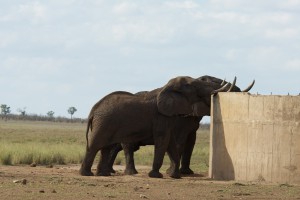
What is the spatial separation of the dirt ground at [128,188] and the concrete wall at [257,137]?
365mm

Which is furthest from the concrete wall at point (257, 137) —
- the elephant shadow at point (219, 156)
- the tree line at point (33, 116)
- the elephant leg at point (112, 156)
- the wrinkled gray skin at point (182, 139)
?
the tree line at point (33, 116)

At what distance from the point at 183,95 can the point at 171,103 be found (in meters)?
0.47

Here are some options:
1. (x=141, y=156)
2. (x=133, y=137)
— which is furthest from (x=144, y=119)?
(x=141, y=156)

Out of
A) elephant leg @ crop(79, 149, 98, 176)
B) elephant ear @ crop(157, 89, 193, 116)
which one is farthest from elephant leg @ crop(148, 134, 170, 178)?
elephant leg @ crop(79, 149, 98, 176)

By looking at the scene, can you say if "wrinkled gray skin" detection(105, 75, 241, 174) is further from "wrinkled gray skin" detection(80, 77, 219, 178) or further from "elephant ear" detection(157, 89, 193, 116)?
"elephant ear" detection(157, 89, 193, 116)

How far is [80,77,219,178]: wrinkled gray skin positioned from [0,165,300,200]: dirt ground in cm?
68

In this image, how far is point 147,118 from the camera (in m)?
22.3

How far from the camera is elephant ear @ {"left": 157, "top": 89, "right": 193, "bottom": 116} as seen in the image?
2217cm

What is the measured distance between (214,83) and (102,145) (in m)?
3.36

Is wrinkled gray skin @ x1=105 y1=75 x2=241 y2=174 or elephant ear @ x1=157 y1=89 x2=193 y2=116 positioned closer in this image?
elephant ear @ x1=157 y1=89 x2=193 y2=116

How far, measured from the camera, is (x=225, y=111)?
21.1 meters

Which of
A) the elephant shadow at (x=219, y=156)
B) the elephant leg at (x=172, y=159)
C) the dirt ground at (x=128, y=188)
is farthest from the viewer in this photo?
the elephant leg at (x=172, y=159)

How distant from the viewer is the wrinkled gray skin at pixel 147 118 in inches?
873

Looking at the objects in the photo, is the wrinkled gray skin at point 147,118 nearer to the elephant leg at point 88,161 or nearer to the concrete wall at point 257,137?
the elephant leg at point 88,161
